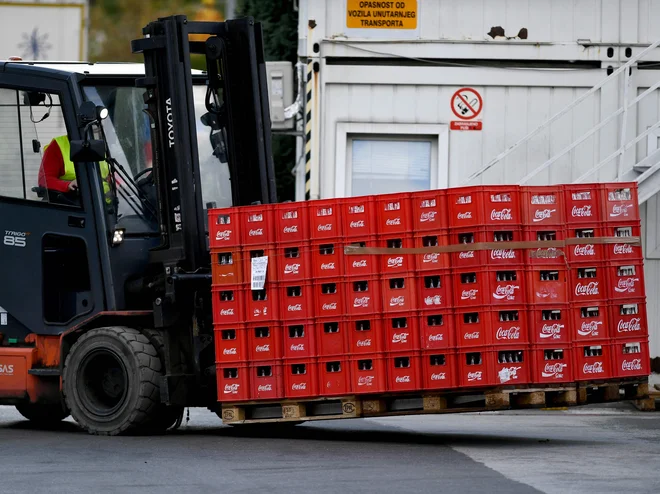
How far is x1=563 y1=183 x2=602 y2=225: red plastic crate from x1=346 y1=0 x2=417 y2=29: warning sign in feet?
19.3

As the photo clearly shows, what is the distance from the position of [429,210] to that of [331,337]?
1.16 m

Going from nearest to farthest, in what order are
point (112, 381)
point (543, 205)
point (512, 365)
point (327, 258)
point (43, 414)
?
point (512, 365)
point (543, 205)
point (327, 258)
point (112, 381)
point (43, 414)

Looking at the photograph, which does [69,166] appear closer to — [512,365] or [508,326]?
[508,326]

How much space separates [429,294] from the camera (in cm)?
1044

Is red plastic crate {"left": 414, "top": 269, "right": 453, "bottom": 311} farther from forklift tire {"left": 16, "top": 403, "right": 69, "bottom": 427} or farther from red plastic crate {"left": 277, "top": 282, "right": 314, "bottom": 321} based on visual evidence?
forklift tire {"left": 16, "top": 403, "right": 69, "bottom": 427}

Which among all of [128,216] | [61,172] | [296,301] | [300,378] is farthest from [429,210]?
[61,172]

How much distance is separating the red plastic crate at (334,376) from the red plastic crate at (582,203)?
75.4 inches

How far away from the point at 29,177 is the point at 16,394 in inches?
67.6

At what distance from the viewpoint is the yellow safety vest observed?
37.4ft

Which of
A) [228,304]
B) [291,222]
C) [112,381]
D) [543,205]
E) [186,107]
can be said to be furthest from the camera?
[112,381]

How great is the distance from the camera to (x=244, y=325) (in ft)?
35.6

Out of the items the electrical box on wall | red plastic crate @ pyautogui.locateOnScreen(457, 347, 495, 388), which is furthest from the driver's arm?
the electrical box on wall

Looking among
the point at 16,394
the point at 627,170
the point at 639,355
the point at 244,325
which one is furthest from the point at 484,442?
the point at 627,170

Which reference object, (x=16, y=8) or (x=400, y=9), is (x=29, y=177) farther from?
(x=16, y=8)
